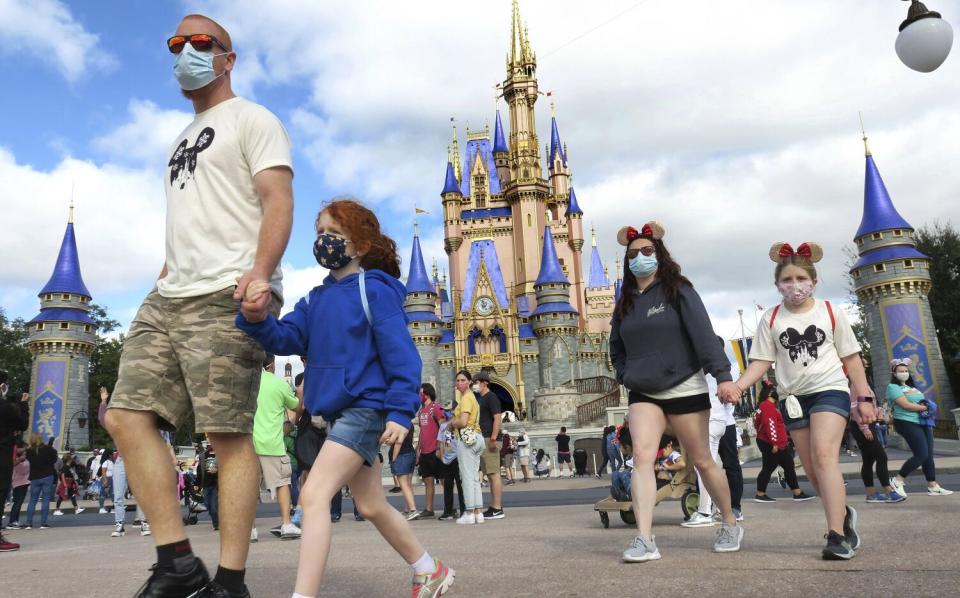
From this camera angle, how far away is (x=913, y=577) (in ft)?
11.0

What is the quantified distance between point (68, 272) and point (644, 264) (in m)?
44.7

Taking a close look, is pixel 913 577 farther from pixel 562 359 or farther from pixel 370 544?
pixel 562 359

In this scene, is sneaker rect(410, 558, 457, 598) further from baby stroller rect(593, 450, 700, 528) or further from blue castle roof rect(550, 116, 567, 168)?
blue castle roof rect(550, 116, 567, 168)

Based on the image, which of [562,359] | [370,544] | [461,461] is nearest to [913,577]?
[370,544]

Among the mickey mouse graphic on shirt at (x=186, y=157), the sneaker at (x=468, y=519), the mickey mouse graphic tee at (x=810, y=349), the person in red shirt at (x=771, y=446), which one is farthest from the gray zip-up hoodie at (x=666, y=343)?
the person in red shirt at (x=771, y=446)

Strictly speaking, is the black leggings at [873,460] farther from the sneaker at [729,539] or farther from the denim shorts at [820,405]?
the sneaker at [729,539]

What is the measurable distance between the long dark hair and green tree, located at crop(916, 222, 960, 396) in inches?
1441

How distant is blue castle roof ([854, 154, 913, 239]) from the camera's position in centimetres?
3316

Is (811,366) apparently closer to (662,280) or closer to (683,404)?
(683,404)

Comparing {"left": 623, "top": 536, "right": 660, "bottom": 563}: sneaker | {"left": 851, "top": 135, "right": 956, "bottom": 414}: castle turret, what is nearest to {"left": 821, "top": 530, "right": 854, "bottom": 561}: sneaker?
{"left": 623, "top": 536, "right": 660, "bottom": 563}: sneaker

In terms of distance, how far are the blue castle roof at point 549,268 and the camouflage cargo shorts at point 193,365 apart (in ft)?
156

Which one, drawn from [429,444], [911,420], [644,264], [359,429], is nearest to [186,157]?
[359,429]

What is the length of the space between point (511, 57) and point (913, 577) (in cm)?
6061

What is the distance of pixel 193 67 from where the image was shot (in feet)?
10.6
